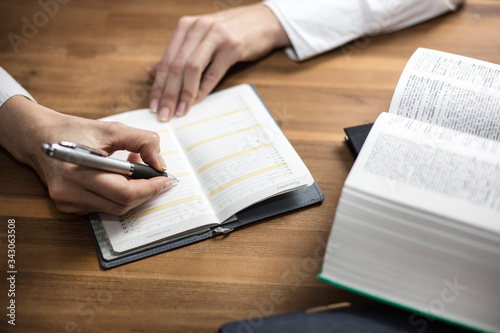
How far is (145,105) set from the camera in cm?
92

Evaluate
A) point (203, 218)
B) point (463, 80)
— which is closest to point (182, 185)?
point (203, 218)

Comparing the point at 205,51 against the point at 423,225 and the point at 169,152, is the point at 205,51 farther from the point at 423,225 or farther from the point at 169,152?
the point at 423,225

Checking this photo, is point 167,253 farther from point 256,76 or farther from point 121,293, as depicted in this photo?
point 256,76

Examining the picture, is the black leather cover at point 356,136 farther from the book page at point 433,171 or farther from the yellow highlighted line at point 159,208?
the yellow highlighted line at point 159,208

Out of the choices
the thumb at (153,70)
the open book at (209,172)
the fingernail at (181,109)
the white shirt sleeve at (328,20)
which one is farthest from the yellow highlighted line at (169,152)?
the white shirt sleeve at (328,20)

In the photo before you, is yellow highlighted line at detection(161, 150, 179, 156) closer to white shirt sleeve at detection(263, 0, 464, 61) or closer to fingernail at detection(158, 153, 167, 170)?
fingernail at detection(158, 153, 167, 170)

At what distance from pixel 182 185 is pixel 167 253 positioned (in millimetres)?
123

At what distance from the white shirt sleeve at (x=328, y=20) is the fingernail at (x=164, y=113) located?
0.32 m

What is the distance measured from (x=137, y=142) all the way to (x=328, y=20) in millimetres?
543

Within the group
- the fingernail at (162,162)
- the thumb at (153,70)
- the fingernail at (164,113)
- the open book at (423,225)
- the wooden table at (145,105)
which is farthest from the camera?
the thumb at (153,70)

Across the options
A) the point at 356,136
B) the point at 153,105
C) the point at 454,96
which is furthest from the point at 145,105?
the point at 454,96

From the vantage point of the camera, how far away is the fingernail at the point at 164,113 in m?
0.86

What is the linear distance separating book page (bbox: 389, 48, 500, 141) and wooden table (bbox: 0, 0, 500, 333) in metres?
0.17

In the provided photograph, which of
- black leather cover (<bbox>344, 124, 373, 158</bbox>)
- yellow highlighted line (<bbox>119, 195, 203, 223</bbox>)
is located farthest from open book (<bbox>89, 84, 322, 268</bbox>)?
black leather cover (<bbox>344, 124, 373, 158</bbox>)
